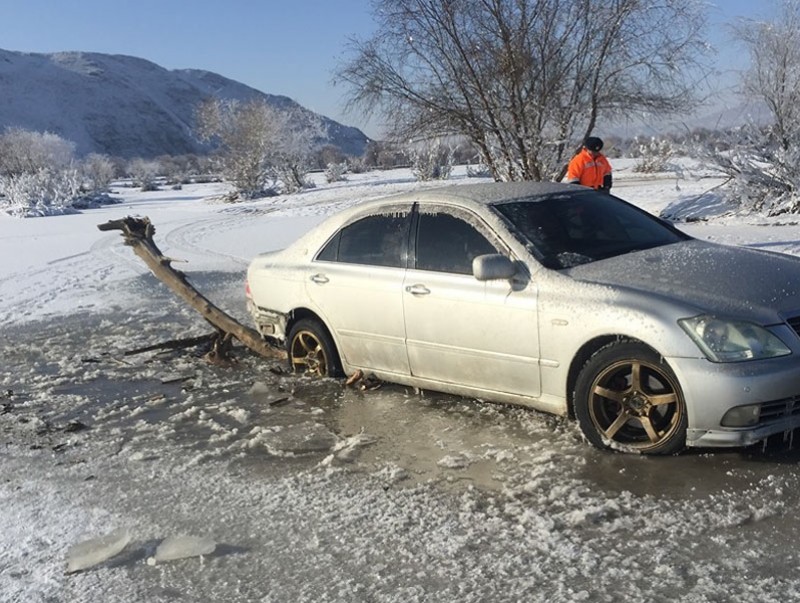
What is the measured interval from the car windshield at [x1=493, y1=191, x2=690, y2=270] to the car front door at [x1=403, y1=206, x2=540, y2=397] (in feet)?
0.81

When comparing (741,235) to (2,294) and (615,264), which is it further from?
(2,294)

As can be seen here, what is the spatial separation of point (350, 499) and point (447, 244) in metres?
1.96

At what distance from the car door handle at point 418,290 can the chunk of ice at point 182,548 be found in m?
2.20

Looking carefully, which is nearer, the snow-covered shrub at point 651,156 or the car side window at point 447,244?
the car side window at point 447,244

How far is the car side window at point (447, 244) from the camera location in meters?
5.12

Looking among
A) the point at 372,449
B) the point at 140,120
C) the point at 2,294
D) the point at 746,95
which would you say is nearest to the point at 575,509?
the point at 372,449

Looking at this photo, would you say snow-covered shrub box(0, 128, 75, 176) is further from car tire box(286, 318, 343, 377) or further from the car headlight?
the car headlight

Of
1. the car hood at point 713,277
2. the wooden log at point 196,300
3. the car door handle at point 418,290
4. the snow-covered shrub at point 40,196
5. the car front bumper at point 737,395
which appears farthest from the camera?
the snow-covered shrub at point 40,196

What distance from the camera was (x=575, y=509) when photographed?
377 cm

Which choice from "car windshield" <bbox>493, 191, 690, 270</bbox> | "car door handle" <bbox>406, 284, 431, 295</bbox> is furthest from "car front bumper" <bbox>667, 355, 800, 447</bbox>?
"car door handle" <bbox>406, 284, 431, 295</bbox>

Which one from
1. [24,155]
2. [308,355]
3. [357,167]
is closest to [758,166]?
[308,355]

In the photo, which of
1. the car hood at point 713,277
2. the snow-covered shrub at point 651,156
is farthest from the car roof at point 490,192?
the snow-covered shrub at point 651,156

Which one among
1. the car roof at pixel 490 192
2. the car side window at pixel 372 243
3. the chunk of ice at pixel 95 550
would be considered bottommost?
the chunk of ice at pixel 95 550

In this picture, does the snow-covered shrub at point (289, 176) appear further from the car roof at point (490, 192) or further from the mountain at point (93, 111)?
the mountain at point (93, 111)
